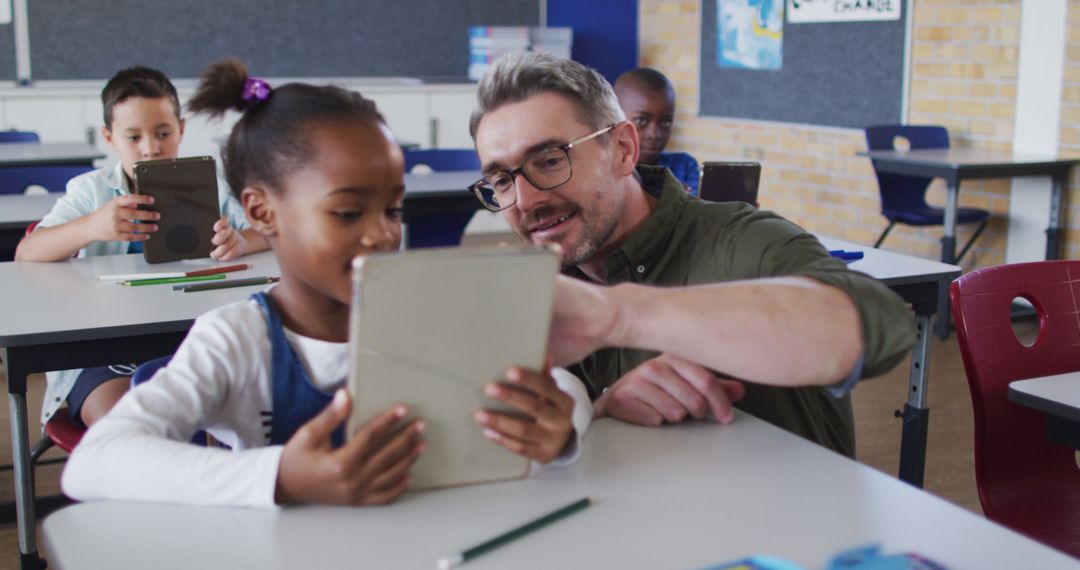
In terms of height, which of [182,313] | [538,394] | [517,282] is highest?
[517,282]

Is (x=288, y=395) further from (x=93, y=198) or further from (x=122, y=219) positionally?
(x=93, y=198)

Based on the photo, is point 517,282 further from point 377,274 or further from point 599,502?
point 599,502

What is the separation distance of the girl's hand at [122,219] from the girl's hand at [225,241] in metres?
0.14

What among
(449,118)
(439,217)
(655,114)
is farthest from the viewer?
(449,118)

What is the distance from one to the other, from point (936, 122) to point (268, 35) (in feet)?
12.1

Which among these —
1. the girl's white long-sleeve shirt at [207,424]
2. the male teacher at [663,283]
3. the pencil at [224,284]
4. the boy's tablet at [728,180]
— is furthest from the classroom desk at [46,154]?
the girl's white long-sleeve shirt at [207,424]

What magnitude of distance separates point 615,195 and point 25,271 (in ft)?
4.81

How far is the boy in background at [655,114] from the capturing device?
3664mm

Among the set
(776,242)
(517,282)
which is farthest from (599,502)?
(776,242)

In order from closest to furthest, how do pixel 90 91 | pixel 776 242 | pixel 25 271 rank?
pixel 776 242
pixel 25 271
pixel 90 91

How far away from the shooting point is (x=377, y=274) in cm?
86

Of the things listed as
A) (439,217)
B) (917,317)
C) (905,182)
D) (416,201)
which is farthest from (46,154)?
(905,182)

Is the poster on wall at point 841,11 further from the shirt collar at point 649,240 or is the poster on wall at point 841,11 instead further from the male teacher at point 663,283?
the shirt collar at point 649,240

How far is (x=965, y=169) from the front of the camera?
450 centimetres
